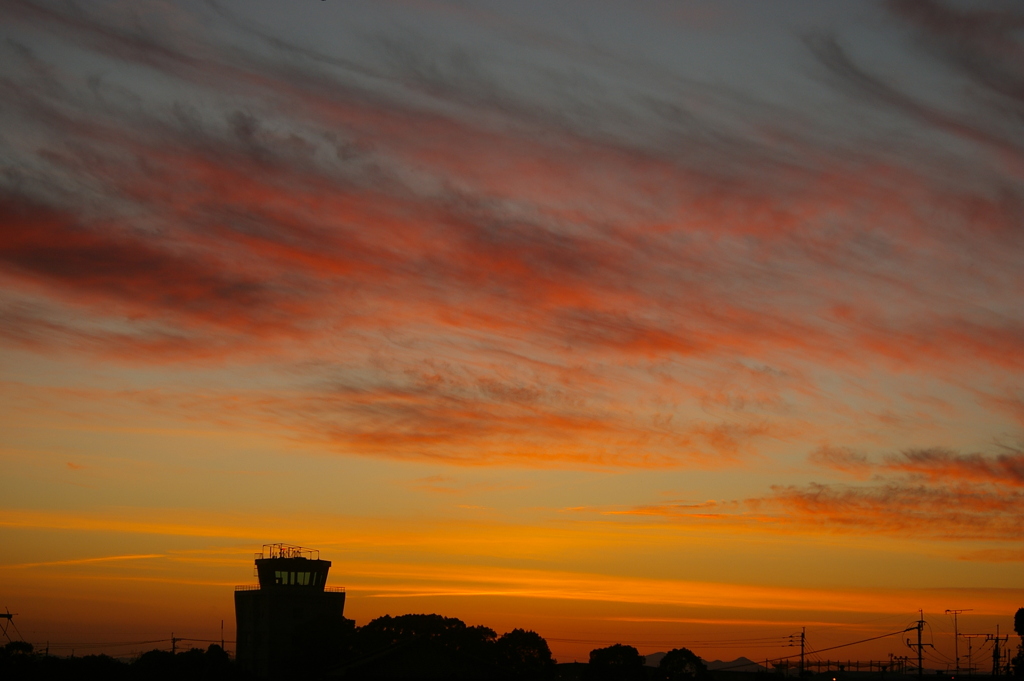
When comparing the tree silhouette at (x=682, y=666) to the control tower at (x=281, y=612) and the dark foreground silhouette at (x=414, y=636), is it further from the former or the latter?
the control tower at (x=281, y=612)

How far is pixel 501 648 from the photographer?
170875 millimetres

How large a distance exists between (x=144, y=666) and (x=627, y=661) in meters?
82.1

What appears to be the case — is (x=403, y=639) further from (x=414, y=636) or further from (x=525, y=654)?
(x=525, y=654)

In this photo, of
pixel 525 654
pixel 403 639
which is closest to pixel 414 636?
pixel 403 639

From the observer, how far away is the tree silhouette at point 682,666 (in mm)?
171000

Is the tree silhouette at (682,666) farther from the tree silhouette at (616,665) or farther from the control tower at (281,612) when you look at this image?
the control tower at (281,612)

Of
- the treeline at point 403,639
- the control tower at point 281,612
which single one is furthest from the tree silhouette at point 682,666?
the control tower at point 281,612

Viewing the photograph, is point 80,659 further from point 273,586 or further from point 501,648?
point 501,648

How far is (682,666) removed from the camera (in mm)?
173125

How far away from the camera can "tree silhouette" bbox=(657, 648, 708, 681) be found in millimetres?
171000

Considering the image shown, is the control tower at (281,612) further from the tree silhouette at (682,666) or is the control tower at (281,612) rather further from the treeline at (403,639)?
the tree silhouette at (682,666)

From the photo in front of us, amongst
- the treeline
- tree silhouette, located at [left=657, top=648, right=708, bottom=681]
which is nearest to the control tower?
the treeline

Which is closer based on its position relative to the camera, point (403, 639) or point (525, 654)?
point (403, 639)

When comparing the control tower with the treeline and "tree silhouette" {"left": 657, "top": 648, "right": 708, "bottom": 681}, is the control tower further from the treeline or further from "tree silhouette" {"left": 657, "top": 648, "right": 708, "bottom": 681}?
"tree silhouette" {"left": 657, "top": 648, "right": 708, "bottom": 681}
